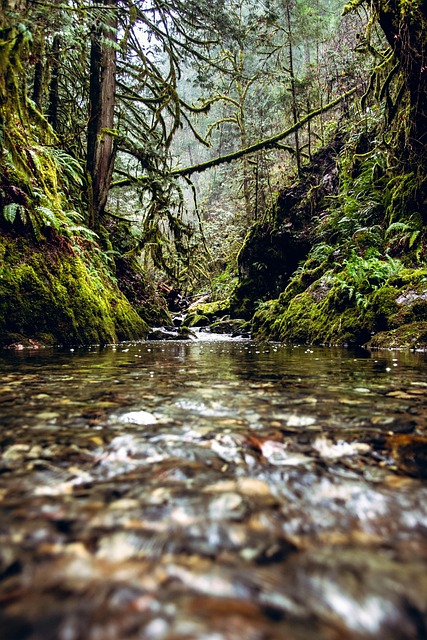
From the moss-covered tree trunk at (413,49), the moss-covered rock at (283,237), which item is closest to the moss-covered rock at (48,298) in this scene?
the moss-covered tree trunk at (413,49)

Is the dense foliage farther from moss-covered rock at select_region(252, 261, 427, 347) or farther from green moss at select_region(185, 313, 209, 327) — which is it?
green moss at select_region(185, 313, 209, 327)

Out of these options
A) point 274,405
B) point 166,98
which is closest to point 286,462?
point 274,405

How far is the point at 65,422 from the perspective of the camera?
55.9 inches

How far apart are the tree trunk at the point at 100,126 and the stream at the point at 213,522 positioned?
8.26 meters

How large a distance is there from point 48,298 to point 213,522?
4.99 m

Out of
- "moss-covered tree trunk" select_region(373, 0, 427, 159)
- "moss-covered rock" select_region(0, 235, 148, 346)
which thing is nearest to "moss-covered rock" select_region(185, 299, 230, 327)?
"moss-covered rock" select_region(0, 235, 148, 346)

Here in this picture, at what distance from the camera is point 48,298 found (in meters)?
5.16

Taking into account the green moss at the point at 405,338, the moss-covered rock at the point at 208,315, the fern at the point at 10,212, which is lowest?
the green moss at the point at 405,338

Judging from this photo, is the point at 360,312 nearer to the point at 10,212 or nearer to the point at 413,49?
the point at 413,49

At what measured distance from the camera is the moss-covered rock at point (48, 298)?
4742 millimetres

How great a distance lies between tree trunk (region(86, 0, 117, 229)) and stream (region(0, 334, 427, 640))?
826 centimetres

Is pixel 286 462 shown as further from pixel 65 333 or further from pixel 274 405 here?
pixel 65 333

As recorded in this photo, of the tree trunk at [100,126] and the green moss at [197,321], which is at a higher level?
the tree trunk at [100,126]

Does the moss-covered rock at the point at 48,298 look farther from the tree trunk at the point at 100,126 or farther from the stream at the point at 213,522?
the stream at the point at 213,522
